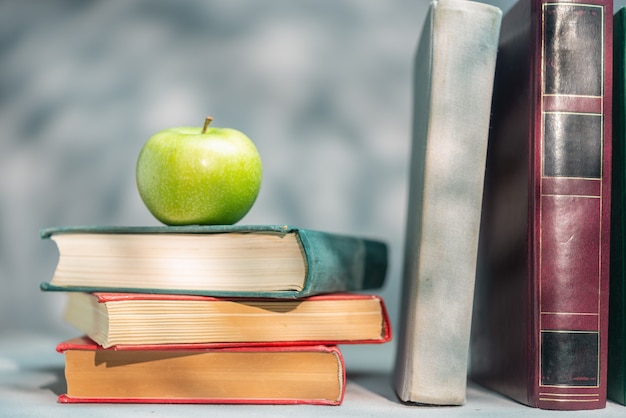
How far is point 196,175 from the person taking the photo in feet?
3.46

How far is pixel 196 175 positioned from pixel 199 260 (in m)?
0.12

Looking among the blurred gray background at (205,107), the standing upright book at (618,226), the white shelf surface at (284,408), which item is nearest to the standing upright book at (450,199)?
the white shelf surface at (284,408)

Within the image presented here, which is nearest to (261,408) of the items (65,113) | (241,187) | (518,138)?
(241,187)

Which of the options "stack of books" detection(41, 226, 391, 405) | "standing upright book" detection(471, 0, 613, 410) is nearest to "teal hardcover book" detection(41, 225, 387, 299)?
"stack of books" detection(41, 226, 391, 405)

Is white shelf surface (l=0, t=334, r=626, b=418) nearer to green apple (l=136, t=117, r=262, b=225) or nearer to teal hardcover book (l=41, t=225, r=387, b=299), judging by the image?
teal hardcover book (l=41, t=225, r=387, b=299)

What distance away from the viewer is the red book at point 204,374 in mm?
996

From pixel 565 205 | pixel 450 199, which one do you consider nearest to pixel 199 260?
pixel 450 199

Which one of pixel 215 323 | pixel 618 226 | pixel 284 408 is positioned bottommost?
pixel 284 408

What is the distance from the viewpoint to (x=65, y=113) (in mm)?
1785

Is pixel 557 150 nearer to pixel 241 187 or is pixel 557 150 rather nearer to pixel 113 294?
pixel 241 187

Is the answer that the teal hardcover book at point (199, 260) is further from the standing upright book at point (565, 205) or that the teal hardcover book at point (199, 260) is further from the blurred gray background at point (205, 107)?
the blurred gray background at point (205, 107)

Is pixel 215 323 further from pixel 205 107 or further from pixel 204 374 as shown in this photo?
pixel 205 107

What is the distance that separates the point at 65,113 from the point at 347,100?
2.05 ft

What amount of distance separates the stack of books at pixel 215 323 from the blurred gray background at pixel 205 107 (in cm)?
72
